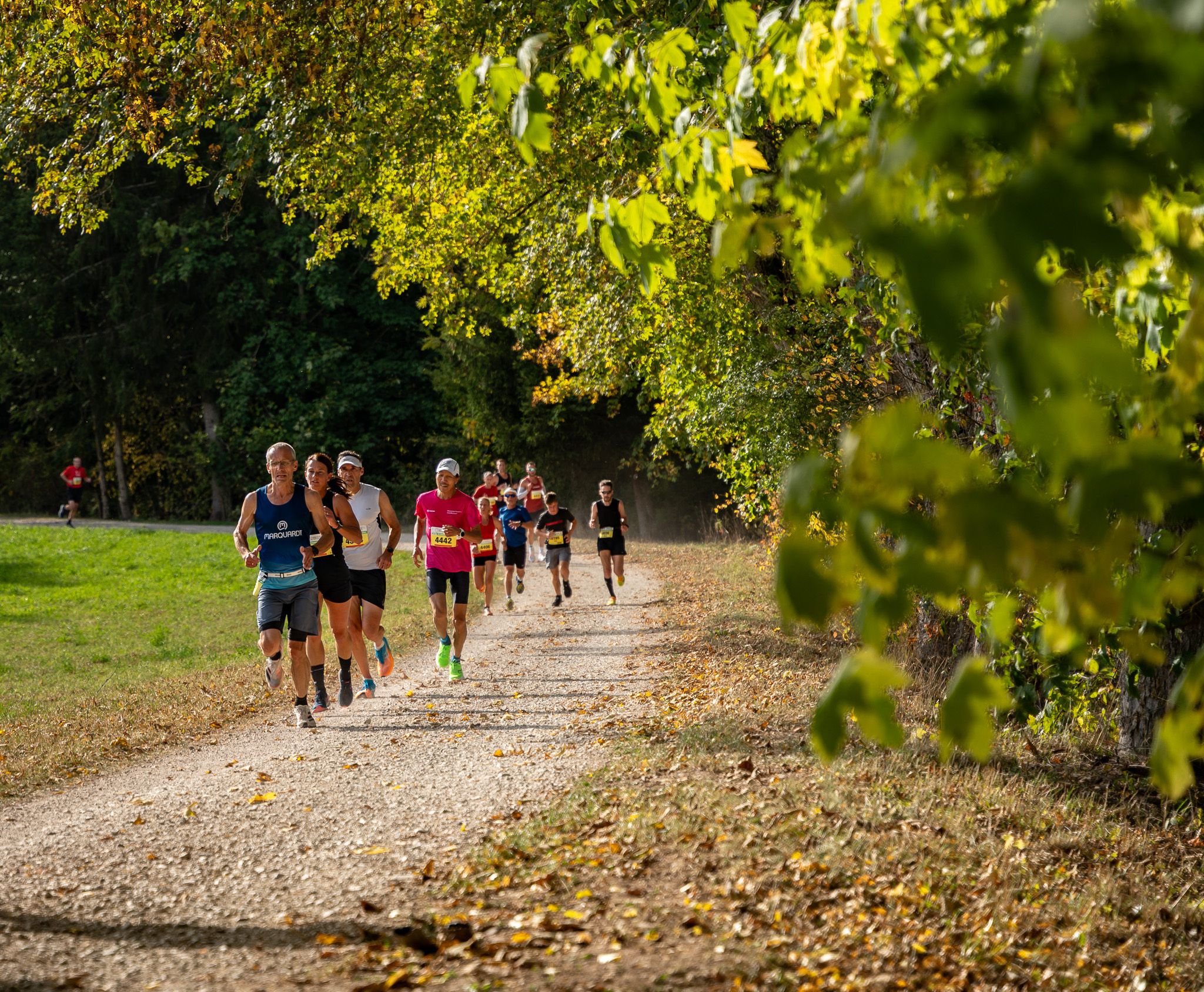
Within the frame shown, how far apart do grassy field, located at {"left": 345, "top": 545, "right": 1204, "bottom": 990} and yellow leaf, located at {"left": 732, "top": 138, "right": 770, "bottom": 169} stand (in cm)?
290

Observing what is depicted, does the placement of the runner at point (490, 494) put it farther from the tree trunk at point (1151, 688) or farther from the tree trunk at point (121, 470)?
the tree trunk at point (121, 470)

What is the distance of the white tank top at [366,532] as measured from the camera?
10.9m

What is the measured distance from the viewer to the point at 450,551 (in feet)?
39.4

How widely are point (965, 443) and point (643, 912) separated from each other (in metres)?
5.31

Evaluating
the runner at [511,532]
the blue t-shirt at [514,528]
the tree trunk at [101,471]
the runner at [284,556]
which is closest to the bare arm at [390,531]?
the runner at [284,556]

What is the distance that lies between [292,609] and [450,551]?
8.49 ft

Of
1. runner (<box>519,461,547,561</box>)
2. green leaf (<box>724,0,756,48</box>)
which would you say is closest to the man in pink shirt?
runner (<box>519,461,547,561</box>)

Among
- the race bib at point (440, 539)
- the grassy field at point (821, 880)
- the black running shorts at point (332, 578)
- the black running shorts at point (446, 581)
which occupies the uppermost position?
the race bib at point (440, 539)

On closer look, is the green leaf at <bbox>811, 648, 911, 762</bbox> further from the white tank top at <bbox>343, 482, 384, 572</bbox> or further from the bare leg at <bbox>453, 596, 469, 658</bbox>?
the bare leg at <bbox>453, 596, 469, 658</bbox>

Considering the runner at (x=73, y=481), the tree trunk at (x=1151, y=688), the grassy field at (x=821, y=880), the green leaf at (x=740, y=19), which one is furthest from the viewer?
the runner at (x=73, y=481)

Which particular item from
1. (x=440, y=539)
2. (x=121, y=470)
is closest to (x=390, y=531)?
(x=440, y=539)

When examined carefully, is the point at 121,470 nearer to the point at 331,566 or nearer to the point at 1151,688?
the point at 331,566

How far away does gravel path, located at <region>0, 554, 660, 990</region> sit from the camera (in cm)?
480

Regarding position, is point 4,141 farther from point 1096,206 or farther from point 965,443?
point 1096,206
